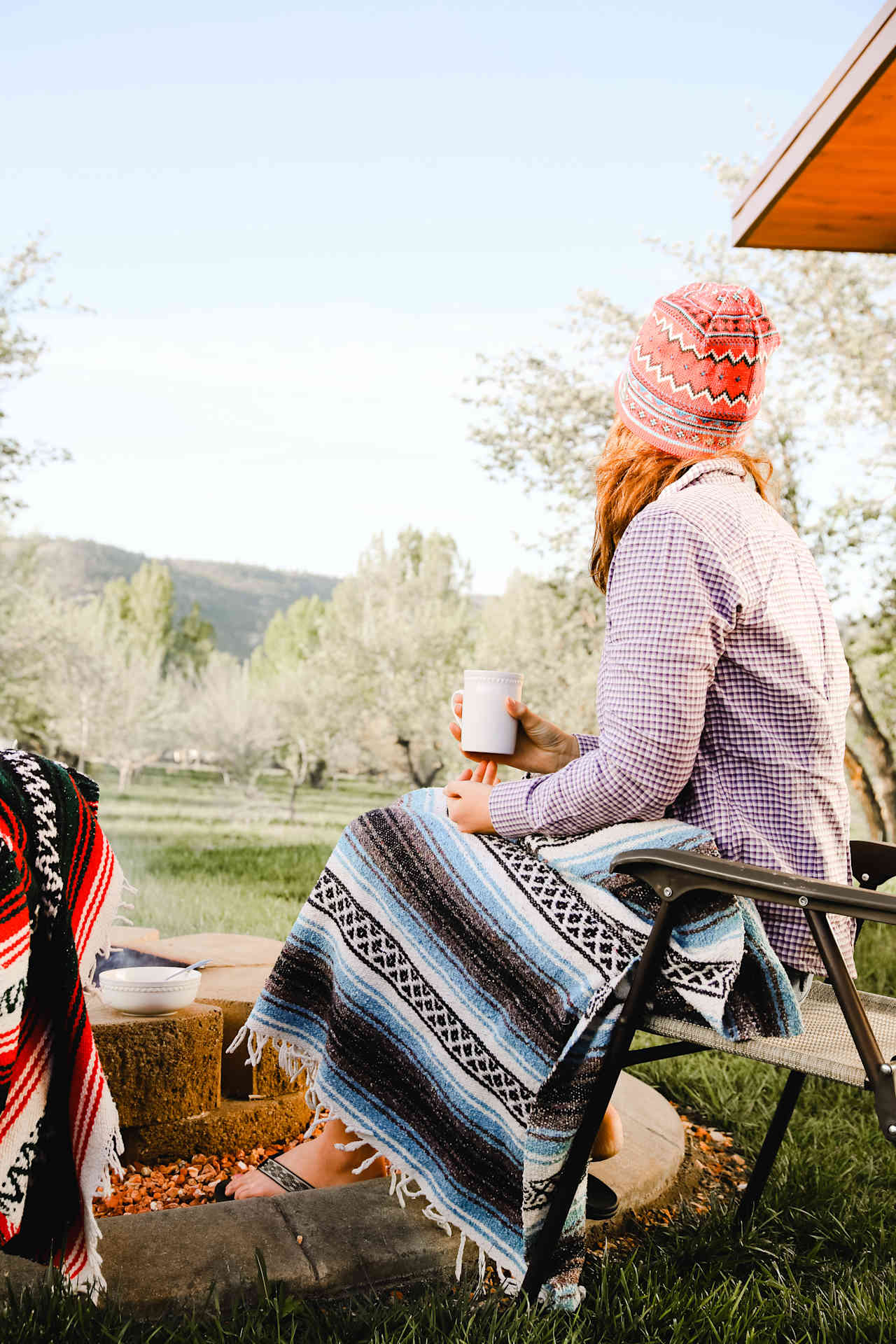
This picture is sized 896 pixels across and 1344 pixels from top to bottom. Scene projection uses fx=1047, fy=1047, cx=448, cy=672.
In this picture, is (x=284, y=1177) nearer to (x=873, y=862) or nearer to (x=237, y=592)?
(x=873, y=862)

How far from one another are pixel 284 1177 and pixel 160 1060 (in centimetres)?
34

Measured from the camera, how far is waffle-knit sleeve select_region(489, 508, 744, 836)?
4.56 ft

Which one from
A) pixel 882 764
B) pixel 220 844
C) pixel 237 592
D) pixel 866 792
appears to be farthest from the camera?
pixel 237 592

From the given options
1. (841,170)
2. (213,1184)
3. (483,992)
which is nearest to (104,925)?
(483,992)

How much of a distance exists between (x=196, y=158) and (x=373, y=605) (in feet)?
24.1

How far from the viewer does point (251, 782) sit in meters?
15.7

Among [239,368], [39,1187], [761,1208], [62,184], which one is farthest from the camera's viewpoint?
[239,368]

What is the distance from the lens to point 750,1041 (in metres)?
1.33

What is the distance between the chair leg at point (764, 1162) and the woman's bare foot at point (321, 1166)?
2.26 feet

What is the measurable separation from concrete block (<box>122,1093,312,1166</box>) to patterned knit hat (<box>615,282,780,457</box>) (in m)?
1.57

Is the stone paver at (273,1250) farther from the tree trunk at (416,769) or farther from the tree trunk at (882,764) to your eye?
the tree trunk at (416,769)

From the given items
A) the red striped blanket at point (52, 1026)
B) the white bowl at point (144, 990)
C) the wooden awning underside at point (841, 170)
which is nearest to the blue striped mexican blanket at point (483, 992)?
the white bowl at point (144, 990)

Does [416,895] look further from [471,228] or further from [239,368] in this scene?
[239,368]

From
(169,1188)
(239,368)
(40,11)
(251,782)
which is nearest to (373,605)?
A: (251,782)
